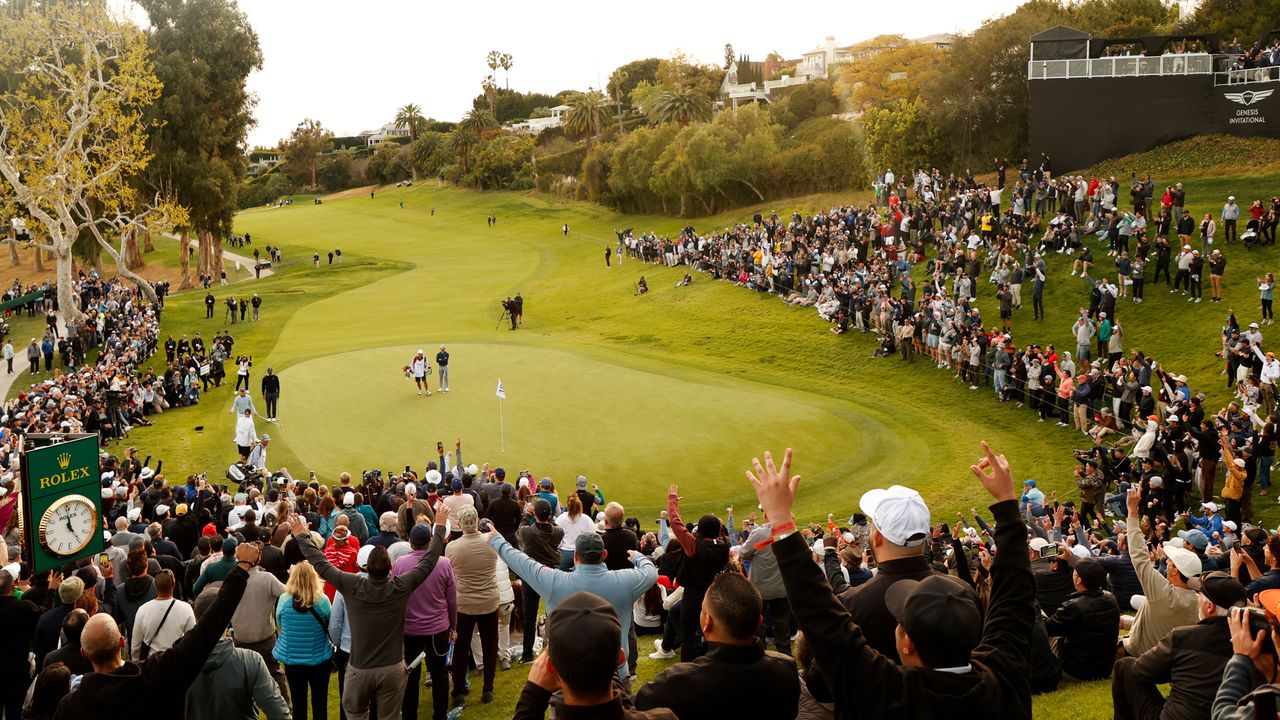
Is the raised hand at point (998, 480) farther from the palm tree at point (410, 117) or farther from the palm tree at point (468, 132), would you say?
the palm tree at point (410, 117)

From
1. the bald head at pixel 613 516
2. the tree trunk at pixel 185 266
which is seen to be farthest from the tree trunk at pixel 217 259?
the bald head at pixel 613 516

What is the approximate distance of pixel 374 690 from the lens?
8.81 metres

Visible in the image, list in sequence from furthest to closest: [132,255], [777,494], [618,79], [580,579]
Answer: [618,79], [132,255], [580,579], [777,494]

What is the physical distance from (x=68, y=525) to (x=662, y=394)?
21051 mm

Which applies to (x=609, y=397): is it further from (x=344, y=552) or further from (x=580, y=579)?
(x=580, y=579)

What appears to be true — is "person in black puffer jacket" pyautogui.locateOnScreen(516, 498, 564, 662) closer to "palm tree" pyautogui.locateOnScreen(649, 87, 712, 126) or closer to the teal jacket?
the teal jacket

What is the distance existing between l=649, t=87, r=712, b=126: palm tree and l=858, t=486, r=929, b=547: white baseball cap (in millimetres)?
92126

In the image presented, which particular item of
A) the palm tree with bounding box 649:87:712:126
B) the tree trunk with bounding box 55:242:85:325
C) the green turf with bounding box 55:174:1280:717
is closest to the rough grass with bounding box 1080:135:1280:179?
the green turf with bounding box 55:174:1280:717

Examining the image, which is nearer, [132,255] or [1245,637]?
[1245,637]

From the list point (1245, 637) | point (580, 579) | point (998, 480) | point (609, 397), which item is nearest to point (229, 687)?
point (580, 579)

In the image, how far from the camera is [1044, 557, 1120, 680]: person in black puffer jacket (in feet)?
28.6

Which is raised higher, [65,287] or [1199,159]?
[1199,159]

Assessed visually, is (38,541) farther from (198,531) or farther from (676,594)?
(676,594)

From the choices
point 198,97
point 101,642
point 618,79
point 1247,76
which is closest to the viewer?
point 101,642
